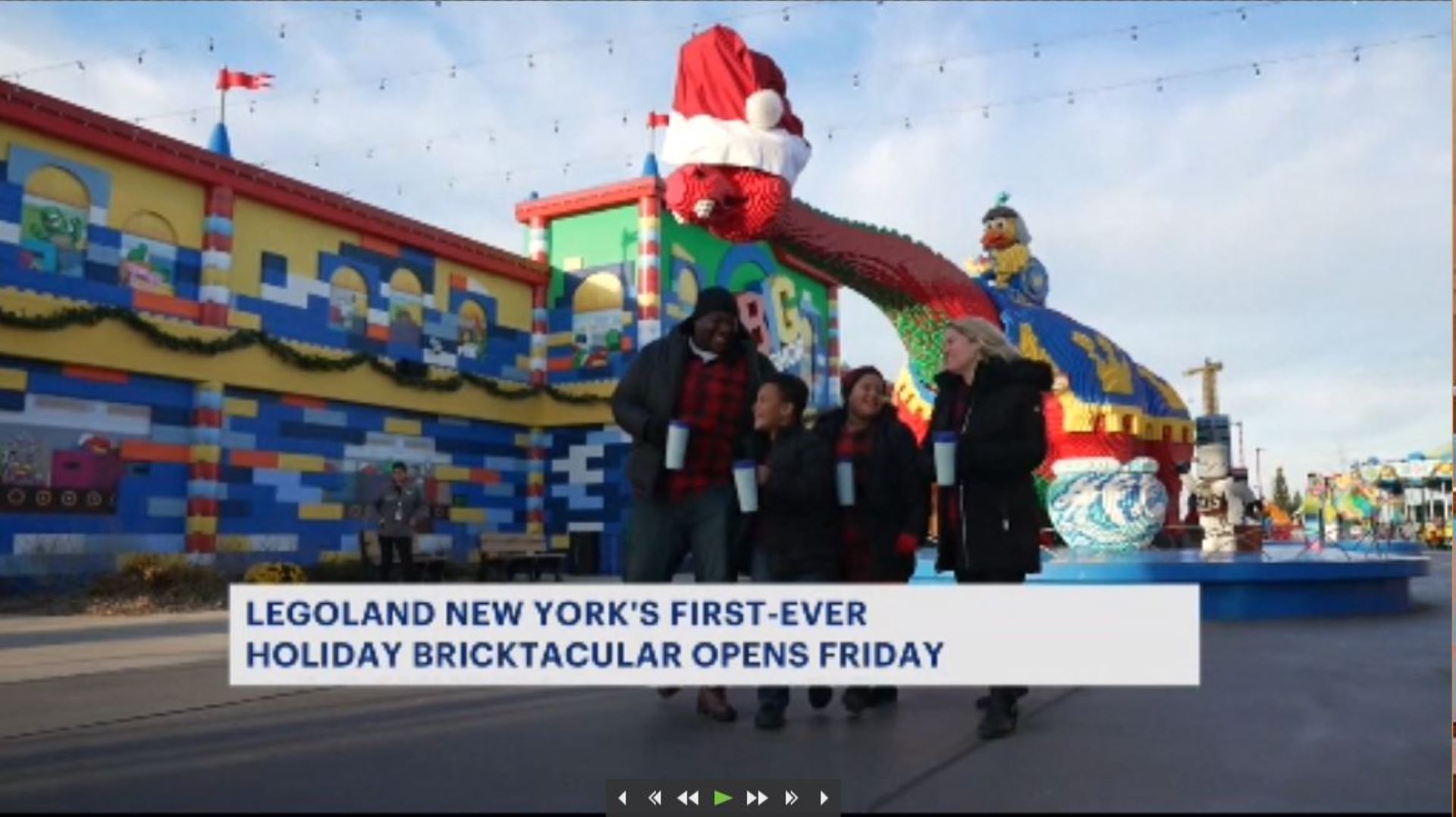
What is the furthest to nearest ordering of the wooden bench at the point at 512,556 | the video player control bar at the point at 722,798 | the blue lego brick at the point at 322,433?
1. the wooden bench at the point at 512,556
2. the blue lego brick at the point at 322,433
3. the video player control bar at the point at 722,798

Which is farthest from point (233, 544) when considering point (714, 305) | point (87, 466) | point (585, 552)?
point (714, 305)

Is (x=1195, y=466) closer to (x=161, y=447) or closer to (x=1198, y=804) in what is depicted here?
(x=1198, y=804)

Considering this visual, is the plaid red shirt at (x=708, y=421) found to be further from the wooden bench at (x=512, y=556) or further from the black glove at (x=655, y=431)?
the wooden bench at (x=512, y=556)

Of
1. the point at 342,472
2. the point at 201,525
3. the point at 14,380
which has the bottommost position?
the point at 201,525

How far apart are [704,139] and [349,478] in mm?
9747

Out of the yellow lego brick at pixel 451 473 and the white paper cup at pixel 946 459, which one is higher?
the yellow lego brick at pixel 451 473

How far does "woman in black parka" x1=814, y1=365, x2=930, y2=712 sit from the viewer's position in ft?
13.1

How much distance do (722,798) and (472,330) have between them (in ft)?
47.4

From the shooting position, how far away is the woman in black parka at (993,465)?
3.62m

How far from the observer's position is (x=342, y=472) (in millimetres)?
14188

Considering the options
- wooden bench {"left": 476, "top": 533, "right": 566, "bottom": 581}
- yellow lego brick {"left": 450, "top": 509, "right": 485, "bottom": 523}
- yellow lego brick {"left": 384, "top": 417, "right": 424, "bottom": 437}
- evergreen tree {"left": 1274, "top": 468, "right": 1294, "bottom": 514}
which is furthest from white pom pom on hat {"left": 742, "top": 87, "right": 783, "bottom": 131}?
evergreen tree {"left": 1274, "top": 468, "right": 1294, "bottom": 514}

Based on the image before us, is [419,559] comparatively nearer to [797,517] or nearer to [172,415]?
[172,415]

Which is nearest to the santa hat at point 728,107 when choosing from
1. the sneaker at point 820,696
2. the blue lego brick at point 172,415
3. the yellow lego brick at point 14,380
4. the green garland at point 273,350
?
the sneaker at point 820,696

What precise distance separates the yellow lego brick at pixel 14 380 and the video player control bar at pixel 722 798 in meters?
10.7
